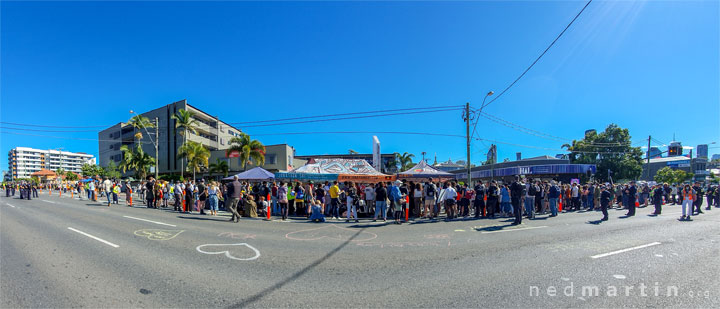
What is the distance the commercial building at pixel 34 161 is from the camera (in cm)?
13188

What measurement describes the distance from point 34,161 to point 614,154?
225029mm

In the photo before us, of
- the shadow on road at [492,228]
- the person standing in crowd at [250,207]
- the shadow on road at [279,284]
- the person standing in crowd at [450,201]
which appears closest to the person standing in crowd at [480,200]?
the person standing in crowd at [450,201]

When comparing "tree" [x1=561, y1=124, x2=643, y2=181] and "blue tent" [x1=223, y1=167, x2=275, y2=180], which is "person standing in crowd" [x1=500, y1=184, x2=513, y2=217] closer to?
"blue tent" [x1=223, y1=167, x2=275, y2=180]

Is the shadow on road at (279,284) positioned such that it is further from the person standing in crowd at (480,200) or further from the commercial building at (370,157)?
the commercial building at (370,157)

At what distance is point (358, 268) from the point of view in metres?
5.00

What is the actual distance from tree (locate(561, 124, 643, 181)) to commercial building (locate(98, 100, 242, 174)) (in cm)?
6035

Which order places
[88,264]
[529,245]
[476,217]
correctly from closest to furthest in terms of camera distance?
1. [88,264]
2. [529,245]
3. [476,217]

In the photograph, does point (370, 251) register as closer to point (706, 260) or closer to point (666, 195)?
point (706, 260)

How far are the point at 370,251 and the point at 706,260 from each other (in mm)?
6830

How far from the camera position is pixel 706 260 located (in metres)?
5.52

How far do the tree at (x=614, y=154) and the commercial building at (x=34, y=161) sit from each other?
183939 millimetres

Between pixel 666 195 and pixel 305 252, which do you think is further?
pixel 666 195

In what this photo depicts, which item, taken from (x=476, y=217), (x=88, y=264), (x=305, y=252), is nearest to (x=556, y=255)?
(x=305, y=252)

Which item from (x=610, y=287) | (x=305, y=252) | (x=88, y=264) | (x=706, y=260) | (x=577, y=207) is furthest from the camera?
(x=577, y=207)
